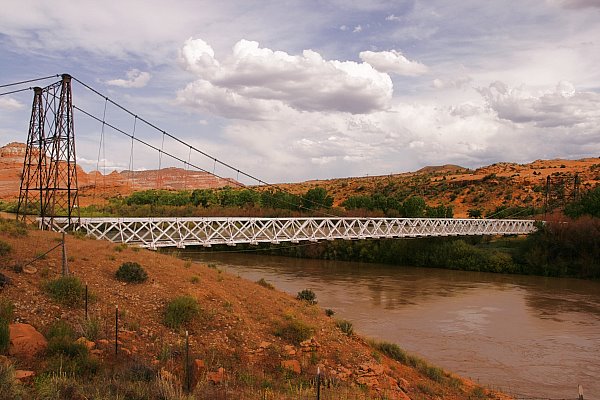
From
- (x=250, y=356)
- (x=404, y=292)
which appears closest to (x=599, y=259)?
(x=404, y=292)

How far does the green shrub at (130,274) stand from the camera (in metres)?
13.4

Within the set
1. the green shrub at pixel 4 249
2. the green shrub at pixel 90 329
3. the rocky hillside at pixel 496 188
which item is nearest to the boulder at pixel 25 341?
the green shrub at pixel 90 329

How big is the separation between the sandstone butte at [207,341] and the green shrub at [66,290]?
0.64 feet

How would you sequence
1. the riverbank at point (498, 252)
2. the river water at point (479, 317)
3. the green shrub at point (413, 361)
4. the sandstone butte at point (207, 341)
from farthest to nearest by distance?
1. the riverbank at point (498, 252)
2. the river water at point (479, 317)
3. the green shrub at point (413, 361)
4. the sandstone butte at point (207, 341)

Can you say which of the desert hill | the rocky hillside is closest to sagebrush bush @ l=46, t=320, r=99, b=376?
the rocky hillside

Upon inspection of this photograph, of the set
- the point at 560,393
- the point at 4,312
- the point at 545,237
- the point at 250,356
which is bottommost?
the point at 560,393

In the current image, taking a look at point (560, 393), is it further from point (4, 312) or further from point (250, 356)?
point (4, 312)

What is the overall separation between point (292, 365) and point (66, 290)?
17.8 ft

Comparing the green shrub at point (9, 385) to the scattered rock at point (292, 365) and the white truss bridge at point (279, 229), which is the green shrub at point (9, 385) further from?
the white truss bridge at point (279, 229)

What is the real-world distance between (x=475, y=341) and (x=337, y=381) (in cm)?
950

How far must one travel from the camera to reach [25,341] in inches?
350

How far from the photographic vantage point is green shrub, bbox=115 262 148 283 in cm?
1337

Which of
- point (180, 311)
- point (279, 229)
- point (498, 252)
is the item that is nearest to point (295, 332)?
point (180, 311)

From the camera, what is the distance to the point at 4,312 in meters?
9.62
